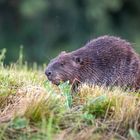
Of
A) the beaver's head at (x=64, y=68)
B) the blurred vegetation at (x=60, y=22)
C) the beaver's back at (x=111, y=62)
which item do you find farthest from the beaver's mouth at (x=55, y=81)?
the blurred vegetation at (x=60, y=22)

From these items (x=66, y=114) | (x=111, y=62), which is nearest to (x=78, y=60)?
(x=111, y=62)

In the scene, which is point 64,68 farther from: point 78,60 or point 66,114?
point 66,114

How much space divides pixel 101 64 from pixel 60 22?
655 inches

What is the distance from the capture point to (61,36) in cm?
2530

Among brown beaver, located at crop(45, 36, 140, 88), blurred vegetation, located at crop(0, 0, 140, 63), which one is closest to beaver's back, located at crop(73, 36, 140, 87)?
brown beaver, located at crop(45, 36, 140, 88)

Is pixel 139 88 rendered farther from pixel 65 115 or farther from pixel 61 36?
pixel 61 36

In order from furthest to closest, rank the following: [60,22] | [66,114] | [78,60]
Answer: [60,22], [78,60], [66,114]

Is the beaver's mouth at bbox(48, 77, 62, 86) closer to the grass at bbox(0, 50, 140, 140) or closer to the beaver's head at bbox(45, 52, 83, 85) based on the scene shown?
the beaver's head at bbox(45, 52, 83, 85)

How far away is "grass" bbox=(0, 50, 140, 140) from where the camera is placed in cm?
649

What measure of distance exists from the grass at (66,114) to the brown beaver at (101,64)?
122 cm

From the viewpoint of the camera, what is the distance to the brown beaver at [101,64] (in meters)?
8.67

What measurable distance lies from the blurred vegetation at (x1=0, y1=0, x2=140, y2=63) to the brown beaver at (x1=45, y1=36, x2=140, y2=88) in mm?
14937

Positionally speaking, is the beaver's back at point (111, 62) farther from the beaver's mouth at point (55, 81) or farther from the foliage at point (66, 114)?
the foliage at point (66, 114)

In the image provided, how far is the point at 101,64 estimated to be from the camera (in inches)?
347
